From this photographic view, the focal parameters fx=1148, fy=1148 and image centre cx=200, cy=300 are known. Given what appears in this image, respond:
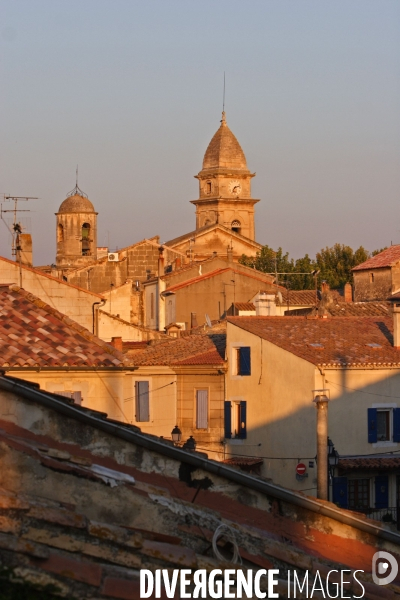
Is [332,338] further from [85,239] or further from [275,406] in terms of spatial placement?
[85,239]

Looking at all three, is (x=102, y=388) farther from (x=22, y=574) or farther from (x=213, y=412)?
(x=213, y=412)

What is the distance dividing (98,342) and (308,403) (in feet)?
41.6

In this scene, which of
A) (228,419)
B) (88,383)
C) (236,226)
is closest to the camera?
(88,383)

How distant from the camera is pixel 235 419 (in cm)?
3300

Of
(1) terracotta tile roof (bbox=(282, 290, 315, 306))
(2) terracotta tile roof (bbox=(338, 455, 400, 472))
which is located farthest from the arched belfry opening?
(2) terracotta tile roof (bbox=(338, 455, 400, 472))

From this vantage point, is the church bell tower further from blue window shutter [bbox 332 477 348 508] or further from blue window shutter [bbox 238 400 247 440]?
blue window shutter [bbox 332 477 348 508]

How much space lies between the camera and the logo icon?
32.6 ft

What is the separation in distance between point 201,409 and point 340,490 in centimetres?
588

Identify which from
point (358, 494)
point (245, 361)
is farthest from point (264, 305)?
point (358, 494)

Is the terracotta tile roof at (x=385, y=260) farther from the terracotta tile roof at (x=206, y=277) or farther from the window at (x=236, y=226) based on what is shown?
the window at (x=236, y=226)

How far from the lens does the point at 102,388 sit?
1764 cm

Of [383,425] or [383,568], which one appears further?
[383,425]

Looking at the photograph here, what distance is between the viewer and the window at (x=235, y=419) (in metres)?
32.7

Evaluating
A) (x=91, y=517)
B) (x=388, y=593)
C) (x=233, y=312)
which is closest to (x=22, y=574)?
(x=91, y=517)
